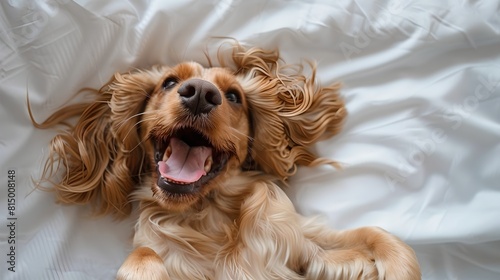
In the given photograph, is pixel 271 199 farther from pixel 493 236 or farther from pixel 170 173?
pixel 493 236

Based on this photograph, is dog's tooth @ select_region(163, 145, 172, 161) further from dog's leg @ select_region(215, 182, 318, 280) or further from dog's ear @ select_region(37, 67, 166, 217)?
dog's leg @ select_region(215, 182, 318, 280)

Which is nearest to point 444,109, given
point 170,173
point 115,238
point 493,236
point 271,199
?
point 493,236

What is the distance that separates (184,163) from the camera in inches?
75.2

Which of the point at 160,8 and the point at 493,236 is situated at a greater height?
the point at 160,8

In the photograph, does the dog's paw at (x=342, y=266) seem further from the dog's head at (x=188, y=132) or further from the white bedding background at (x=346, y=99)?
the dog's head at (x=188, y=132)

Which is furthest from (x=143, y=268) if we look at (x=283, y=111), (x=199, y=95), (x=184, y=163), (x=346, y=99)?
(x=346, y=99)

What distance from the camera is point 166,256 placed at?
1.92 m

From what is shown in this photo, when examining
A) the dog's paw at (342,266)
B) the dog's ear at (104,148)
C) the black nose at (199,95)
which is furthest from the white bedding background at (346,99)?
the black nose at (199,95)

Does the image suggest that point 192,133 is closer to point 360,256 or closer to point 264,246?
point 264,246

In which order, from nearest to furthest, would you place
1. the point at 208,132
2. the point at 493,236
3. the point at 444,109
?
the point at 208,132
the point at 493,236
the point at 444,109

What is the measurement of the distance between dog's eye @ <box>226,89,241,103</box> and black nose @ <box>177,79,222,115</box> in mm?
247

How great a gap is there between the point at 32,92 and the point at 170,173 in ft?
2.47

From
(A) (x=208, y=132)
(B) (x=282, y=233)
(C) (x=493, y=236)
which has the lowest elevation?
(B) (x=282, y=233)

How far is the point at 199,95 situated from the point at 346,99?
78 centimetres
